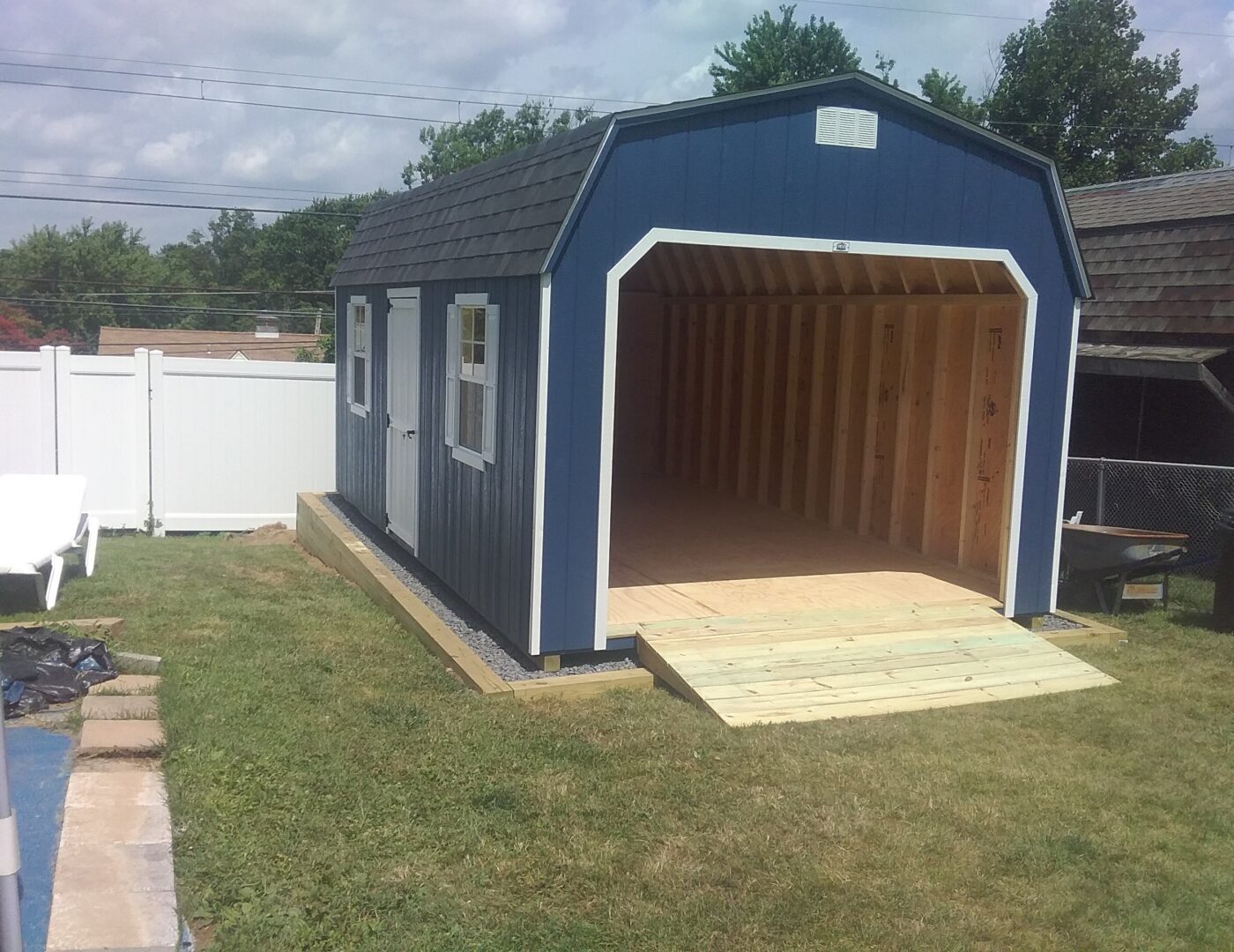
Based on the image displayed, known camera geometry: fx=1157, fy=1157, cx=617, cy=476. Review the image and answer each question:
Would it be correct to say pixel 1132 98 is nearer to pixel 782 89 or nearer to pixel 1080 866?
pixel 782 89

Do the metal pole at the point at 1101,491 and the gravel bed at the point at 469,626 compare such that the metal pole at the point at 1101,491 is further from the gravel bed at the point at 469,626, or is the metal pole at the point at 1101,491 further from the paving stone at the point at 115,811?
the paving stone at the point at 115,811

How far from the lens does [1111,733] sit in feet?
18.6

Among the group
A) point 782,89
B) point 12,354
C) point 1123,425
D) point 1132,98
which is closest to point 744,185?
point 782,89

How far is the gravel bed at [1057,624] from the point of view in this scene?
24.8 feet

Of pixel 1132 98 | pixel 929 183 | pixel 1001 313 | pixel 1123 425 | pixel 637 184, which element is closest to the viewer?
pixel 637 184

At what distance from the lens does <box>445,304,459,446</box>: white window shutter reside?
25.2 feet

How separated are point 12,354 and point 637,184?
7.84 metres

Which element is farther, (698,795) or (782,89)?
(782,89)

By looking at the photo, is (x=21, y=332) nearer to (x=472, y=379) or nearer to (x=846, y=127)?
(x=472, y=379)

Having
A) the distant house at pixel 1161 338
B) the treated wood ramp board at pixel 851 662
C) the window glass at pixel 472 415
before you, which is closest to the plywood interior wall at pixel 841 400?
the treated wood ramp board at pixel 851 662

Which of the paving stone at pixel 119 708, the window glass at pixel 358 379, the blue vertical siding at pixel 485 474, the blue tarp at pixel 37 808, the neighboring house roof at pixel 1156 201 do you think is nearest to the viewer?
the blue tarp at pixel 37 808

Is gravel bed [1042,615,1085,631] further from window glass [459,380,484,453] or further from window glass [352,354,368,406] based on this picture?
window glass [352,354,368,406]

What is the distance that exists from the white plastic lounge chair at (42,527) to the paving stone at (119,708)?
7.30 feet

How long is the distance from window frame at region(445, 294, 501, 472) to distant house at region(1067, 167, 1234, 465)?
5.73m
